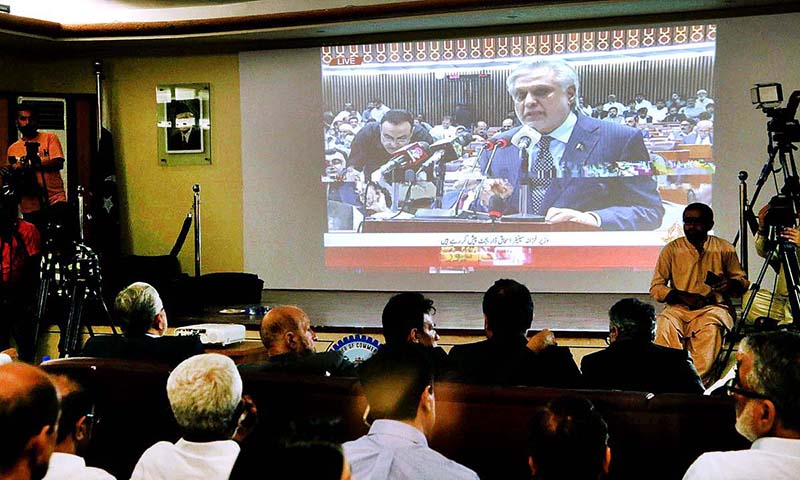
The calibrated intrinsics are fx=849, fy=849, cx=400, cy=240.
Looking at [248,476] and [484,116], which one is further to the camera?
[484,116]

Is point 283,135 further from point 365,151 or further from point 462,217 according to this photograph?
point 462,217

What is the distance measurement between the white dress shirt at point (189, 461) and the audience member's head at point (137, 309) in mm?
1550

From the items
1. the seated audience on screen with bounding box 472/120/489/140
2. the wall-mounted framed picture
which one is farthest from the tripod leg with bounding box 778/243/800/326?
the wall-mounted framed picture

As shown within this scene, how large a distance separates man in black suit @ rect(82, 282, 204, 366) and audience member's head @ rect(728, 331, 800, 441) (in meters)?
2.22

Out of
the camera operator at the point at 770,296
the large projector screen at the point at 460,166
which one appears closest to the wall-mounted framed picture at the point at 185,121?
the large projector screen at the point at 460,166

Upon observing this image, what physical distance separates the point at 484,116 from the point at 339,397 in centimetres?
521

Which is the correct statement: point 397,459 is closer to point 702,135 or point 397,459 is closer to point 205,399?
point 205,399

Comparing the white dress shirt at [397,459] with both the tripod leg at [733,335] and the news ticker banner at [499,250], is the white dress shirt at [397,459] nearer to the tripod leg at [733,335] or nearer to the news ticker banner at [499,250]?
the tripod leg at [733,335]

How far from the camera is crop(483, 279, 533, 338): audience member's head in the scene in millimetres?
3131

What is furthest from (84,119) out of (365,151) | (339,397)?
(339,397)

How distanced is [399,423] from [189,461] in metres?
0.53

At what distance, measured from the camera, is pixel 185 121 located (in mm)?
8578

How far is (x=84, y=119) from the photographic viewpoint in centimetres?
845

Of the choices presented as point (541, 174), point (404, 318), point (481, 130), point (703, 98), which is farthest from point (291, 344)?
point (703, 98)
